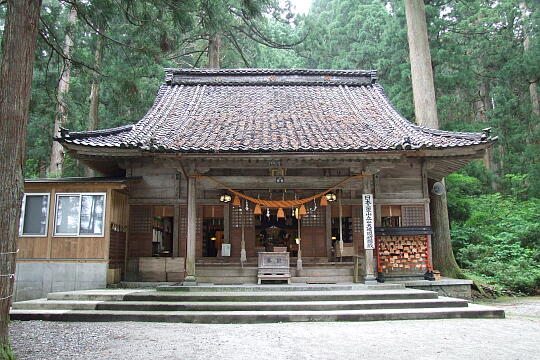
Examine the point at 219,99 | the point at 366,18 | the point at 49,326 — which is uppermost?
the point at 366,18

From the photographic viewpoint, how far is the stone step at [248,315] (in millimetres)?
8352

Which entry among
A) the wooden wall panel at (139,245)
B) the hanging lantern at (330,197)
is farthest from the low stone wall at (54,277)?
the hanging lantern at (330,197)

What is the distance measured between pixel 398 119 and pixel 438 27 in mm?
8065

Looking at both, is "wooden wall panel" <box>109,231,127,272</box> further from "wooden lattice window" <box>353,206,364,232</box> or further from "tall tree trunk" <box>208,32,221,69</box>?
"tall tree trunk" <box>208,32,221,69</box>

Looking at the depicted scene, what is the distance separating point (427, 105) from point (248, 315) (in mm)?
11066

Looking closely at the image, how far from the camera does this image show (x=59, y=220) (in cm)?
1173

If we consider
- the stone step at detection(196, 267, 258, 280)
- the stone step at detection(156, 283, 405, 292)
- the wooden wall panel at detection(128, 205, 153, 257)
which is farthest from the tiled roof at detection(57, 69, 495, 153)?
the stone step at detection(196, 267, 258, 280)

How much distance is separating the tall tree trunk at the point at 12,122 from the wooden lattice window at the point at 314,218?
9.49 metres

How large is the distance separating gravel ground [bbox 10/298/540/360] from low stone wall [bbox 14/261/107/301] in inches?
123

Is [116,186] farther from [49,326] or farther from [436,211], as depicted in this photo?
[436,211]

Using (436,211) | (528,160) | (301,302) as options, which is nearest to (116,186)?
(301,302)

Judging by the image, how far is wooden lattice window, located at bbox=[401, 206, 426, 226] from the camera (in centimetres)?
1311

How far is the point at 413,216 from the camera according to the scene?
43.3 ft

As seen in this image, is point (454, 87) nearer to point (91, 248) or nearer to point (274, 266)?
point (274, 266)
